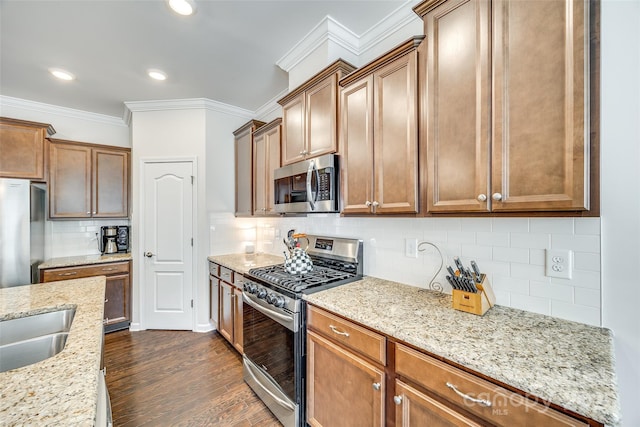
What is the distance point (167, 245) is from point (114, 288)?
2.65 feet

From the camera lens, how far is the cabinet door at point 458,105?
3.86ft

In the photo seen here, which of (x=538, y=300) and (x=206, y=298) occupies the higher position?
(x=538, y=300)

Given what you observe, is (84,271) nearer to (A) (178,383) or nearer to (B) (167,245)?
(B) (167,245)

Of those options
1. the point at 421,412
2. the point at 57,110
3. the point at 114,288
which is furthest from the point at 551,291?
the point at 57,110

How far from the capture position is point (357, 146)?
1.77 meters

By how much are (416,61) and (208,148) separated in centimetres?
270

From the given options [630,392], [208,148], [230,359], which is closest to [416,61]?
[630,392]

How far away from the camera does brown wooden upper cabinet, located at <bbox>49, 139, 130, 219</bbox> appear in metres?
3.21

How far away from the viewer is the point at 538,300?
1.30 metres

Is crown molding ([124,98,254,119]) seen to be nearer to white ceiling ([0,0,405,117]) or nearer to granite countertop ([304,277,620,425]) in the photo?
white ceiling ([0,0,405,117])

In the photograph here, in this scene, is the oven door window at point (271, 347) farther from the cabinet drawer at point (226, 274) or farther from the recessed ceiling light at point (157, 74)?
the recessed ceiling light at point (157, 74)

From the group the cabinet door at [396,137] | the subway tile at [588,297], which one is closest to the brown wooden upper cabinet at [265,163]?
the cabinet door at [396,137]

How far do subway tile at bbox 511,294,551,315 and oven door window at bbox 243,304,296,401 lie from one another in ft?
4.20

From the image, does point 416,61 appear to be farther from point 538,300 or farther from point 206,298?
point 206,298
